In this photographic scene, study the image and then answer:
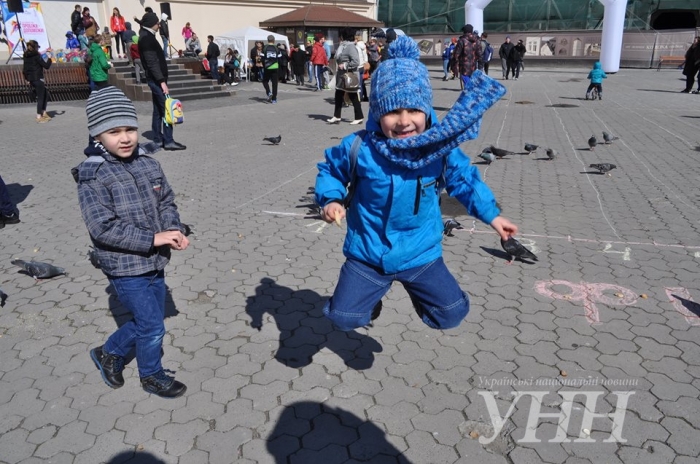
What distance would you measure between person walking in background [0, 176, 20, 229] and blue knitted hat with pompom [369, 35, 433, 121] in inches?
218

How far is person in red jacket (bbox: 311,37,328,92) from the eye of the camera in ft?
69.5

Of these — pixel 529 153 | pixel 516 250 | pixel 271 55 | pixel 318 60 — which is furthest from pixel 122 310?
pixel 318 60

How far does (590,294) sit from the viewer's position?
15.8 ft

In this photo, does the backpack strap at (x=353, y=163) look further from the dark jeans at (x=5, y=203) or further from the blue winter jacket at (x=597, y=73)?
the blue winter jacket at (x=597, y=73)

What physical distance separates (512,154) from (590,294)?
19.3ft

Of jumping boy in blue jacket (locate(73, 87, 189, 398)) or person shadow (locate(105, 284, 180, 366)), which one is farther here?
person shadow (locate(105, 284, 180, 366))

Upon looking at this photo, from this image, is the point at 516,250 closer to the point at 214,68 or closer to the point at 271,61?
the point at 271,61

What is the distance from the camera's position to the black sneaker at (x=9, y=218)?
6.71m

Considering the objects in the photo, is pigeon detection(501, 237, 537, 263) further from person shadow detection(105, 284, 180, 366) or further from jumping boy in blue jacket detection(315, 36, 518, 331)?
person shadow detection(105, 284, 180, 366)

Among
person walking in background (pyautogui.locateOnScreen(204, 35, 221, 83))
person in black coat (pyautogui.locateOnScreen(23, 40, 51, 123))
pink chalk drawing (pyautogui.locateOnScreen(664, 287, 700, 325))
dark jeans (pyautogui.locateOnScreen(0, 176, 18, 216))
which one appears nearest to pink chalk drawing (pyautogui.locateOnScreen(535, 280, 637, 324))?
pink chalk drawing (pyautogui.locateOnScreen(664, 287, 700, 325))

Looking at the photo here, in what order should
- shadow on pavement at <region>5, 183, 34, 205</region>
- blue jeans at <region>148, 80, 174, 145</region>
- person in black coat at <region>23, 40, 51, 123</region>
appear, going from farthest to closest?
person in black coat at <region>23, 40, 51, 123</region> < blue jeans at <region>148, 80, 174, 145</region> < shadow on pavement at <region>5, 183, 34, 205</region>

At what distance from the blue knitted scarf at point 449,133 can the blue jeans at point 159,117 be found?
8.48m

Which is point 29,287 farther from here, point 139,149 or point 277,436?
point 277,436

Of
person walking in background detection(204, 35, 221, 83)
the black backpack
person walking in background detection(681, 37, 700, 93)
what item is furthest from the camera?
person walking in background detection(204, 35, 221, 83)
